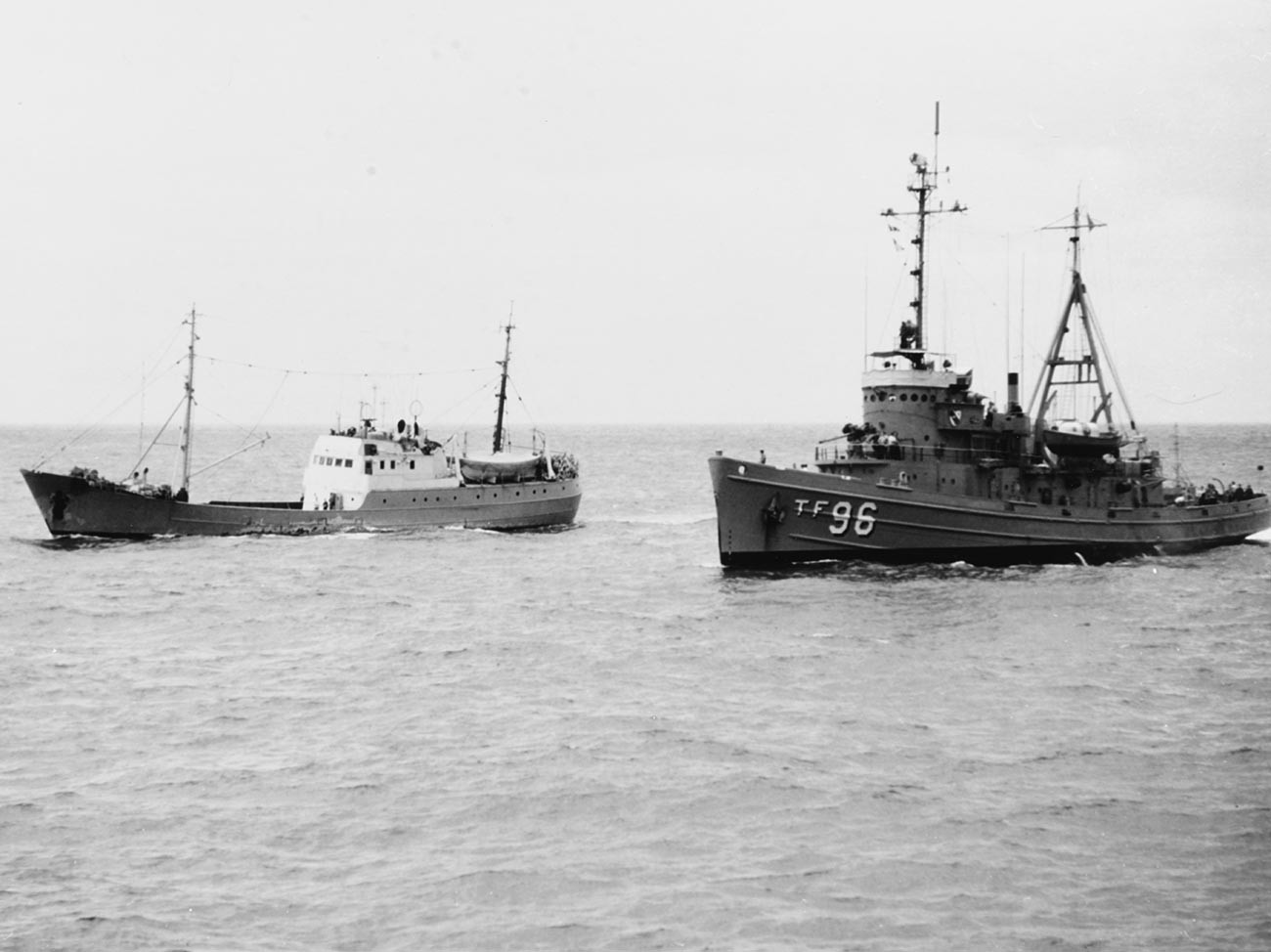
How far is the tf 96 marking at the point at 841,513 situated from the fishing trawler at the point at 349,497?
1884cm

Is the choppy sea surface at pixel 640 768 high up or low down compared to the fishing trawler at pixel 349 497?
down

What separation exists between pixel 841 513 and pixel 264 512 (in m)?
22.8

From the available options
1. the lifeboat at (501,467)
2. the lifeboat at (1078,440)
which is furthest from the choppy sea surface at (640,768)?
the lifeboat at (501,467)

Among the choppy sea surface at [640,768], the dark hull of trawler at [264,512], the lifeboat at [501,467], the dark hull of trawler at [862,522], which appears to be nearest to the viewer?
the choppy sea surface at [640,768]

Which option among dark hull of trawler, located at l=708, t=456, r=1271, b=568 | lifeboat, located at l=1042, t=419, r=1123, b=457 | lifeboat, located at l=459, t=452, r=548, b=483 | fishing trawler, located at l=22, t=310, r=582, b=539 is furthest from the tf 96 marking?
lifeboat, located at l=459, t=452, r=548, b=483

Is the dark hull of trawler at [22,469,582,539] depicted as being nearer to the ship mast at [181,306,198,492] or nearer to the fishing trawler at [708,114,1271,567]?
the ship mast at [181,306,198,492]

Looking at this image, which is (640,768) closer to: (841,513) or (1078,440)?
(841,513)

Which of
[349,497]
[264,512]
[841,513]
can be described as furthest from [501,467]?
[841,513]

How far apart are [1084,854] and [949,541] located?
23789 millimetres

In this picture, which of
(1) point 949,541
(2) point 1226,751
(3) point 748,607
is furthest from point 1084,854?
(1) point 949,541

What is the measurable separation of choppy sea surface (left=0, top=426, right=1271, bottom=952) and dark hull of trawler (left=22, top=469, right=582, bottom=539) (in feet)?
42.5

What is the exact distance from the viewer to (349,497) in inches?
2041

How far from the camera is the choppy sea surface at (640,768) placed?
13.9m

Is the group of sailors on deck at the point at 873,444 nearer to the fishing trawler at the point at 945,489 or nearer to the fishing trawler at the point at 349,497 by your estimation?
the fishing trawler at the point at 945,489
